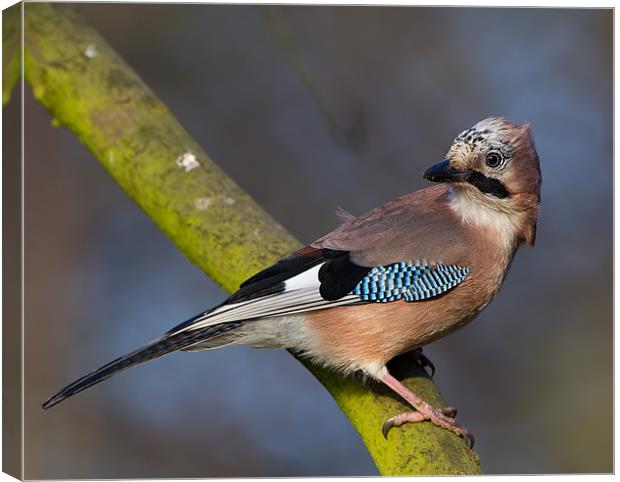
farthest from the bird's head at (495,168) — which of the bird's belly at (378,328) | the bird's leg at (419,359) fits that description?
the bird's leg at (419,359)

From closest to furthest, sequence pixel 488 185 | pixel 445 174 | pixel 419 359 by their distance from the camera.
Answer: pixel 445 174
pixel 488 185
pixel 419 359

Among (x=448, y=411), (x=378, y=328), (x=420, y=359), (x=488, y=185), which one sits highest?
(x=488, y=185)

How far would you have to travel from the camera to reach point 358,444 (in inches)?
194

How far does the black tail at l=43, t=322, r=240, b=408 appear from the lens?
3.38 m

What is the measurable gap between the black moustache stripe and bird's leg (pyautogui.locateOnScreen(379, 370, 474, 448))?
81cm

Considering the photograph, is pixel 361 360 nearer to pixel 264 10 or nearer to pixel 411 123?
pixel 264 10

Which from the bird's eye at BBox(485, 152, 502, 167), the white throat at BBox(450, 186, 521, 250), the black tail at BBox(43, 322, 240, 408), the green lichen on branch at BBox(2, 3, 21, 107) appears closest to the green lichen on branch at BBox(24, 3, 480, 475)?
the green lichen on branch at BBox(2, 3, 21, 107)

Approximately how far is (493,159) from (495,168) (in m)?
0.04

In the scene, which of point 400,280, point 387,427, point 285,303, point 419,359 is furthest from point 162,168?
point 387,427

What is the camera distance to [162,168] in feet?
14.0

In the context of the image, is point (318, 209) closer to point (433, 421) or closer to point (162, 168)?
point (162, 168)

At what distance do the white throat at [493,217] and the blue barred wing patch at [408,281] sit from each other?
8.3 inches

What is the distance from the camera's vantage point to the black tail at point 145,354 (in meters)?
3.38

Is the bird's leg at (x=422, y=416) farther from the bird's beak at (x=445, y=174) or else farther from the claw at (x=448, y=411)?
the bird's beak at (x=445, y=174)
